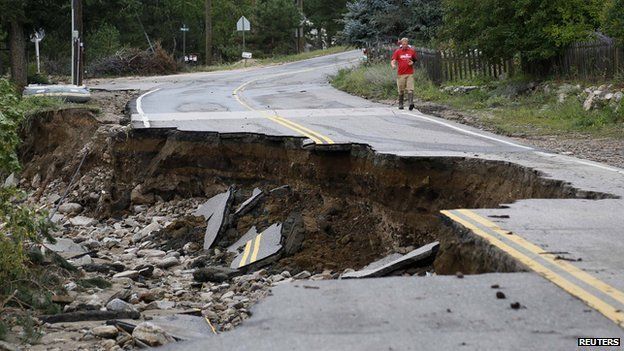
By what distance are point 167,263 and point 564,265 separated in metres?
7.51

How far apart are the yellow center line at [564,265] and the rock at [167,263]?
19.8 feet

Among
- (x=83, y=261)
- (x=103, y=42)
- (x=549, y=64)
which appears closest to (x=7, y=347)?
(x=83, y=261)

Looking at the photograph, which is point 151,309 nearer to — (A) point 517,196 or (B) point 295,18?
(A) point 517,196

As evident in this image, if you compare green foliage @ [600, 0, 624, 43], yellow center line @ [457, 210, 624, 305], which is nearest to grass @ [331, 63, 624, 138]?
green foliage @ [600, 0, 624, 43]

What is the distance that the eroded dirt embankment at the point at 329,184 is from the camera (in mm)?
10742

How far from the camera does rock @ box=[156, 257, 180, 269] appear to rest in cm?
1246

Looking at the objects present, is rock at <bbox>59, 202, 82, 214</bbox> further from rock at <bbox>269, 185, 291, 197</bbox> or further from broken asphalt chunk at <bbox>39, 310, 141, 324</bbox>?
broken asphalt chunk at <bbox>39, 310, 141, 324</bbox>

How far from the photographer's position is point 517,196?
1066cm


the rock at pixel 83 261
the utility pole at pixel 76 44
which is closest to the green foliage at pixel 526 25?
the utility pole at pixel 76 44

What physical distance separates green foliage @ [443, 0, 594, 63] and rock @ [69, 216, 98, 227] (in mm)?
11395

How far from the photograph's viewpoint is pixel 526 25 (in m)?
22.2

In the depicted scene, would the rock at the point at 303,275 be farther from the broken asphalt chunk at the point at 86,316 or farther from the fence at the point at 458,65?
the fence at the point at 458,65

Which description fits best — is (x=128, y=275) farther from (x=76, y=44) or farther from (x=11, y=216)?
(x=76, y=44)

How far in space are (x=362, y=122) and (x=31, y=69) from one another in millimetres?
29834
